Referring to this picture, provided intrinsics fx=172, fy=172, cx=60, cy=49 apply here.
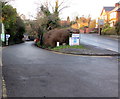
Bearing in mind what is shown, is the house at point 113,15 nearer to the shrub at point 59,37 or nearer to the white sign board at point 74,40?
the shrub at point 59,37

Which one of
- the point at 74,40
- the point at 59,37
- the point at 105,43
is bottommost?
the point at 105,43

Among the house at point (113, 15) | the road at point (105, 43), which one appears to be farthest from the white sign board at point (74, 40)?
the house at point (113, 15)

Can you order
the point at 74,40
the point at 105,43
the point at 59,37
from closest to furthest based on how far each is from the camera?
the point at 74,40
the point at 59,37
the point at 105,43

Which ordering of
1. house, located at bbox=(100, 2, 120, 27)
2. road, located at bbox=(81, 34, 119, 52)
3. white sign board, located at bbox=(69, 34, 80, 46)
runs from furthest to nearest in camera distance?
house, located at bbox=(100, 2, 120, 27)
white sign board, located at bbox=(69, 34, 80, 46)
road, located at bbox=(81, 34, 119, 52)

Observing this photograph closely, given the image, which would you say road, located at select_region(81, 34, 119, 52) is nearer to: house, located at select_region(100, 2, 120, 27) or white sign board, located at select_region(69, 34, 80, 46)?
white sign board, located at select_region(69, 34, 80, 46)

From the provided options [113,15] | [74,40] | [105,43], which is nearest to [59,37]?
[74,40]

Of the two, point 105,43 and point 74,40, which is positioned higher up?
point 74,40

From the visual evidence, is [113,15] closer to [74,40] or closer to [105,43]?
[105,43]

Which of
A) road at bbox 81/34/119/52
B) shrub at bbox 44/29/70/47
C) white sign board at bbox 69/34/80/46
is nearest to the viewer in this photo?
road at bbox 81/34/119/52

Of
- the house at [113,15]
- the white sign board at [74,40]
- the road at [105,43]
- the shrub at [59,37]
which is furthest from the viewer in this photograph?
the house at [113,15]

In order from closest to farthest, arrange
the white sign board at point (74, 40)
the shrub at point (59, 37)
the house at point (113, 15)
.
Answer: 1. the white sign board at point (74, 40)
2. the shrub at point (59, 37)
3. the house at point (113, 15)

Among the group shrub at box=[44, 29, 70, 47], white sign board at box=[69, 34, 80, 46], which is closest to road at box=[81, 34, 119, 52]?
white sign board at box=[69, 34, 80, 46]

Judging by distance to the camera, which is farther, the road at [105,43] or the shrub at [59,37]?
the shrub at [59,37]

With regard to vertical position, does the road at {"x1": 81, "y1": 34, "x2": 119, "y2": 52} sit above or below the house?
below
